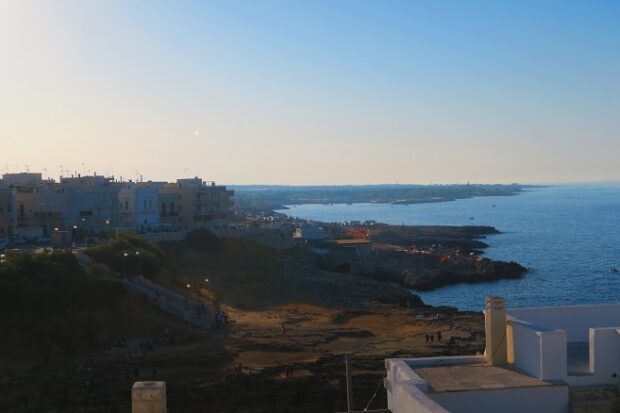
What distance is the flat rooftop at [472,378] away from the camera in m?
6.99

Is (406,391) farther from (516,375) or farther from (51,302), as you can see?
(51,302)

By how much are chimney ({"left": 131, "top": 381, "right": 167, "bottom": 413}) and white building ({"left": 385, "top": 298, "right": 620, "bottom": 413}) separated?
220 cm

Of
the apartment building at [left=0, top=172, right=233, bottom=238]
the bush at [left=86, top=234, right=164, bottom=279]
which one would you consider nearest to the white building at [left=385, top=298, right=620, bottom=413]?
the bush at [left=86, top=234, right=164, bottom=279]

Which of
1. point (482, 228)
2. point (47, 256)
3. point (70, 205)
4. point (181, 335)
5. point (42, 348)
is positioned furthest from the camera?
point (482, 228)

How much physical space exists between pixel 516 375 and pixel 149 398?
3.80m

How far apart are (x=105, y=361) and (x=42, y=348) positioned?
312cm

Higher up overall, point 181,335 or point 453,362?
point 453,362

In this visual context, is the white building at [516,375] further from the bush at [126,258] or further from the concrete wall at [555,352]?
the bush at [126,258]

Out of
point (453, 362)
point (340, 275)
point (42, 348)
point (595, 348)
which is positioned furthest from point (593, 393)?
point (340, 275)

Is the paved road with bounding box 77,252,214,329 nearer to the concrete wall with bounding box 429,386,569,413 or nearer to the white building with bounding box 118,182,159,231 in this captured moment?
the white building with bounding box 118,182,159,231

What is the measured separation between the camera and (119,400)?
2170 cm

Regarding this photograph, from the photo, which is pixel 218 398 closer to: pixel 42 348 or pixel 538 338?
pixel 42 348

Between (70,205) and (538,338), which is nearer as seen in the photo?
(538,338)

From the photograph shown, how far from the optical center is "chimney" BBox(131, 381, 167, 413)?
6.08 metres
